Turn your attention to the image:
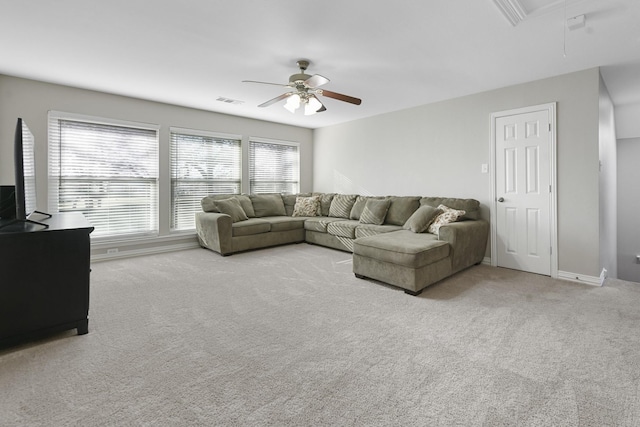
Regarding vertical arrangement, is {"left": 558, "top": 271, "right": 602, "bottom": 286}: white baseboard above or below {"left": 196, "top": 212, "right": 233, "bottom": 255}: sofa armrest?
below

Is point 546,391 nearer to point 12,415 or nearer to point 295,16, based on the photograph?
point 12,415

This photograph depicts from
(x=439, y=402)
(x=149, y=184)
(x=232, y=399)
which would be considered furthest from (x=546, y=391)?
(x=149, y=184)

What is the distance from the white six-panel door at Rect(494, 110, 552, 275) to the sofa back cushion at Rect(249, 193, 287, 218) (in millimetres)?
3852

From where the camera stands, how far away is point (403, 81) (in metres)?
3.94

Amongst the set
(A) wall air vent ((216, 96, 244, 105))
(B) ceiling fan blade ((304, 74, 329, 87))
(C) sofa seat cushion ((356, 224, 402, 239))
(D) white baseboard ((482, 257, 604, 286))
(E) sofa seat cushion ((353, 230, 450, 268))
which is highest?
(A) wall air vent ((216, 96, 244, 105))

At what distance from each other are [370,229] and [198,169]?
130 inches

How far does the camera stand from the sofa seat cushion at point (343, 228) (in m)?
4.99

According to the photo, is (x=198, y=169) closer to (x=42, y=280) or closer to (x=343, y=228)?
(x=343, y=228)

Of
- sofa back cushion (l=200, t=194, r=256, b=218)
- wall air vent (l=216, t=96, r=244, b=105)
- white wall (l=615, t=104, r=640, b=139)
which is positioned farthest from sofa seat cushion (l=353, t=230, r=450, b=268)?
white wall (l=615, t=104, r=640, b=139)

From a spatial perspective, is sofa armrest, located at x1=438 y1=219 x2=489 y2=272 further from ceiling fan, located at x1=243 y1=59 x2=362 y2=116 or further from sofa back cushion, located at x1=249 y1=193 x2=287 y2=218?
sofa back cushion, located at x1=249 y1=193 x2=287 y2=218

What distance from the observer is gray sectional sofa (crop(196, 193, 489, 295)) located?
326 centimetres

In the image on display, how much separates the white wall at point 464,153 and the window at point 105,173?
3.60 metres

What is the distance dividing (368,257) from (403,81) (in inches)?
91.2

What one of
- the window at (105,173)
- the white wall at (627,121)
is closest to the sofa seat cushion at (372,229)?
the window at (105,173)
